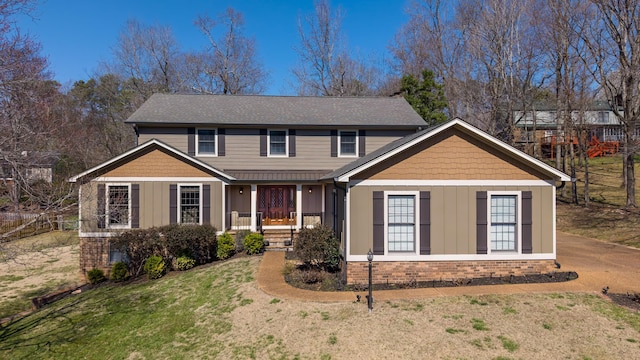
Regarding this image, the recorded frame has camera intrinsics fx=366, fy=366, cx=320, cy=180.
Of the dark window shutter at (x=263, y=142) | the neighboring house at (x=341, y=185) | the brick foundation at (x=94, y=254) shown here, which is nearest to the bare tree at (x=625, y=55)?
the neighboring house at (x=341, y=185)

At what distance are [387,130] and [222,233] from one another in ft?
30.5

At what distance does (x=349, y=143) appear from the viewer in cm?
1812

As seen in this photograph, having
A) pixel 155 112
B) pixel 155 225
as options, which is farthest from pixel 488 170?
pixel 155 112

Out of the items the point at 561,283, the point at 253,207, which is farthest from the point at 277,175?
the point at 561,283

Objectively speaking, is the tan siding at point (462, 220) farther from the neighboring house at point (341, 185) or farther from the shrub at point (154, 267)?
the shrub at point (154, 267)

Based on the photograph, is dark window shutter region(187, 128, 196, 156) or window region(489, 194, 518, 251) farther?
dark window shutter region(187, 128, 196, 156)

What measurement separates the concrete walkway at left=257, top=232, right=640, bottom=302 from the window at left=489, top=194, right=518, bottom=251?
1.28m

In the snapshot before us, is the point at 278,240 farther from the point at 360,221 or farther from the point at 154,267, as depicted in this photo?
the point at 360,221

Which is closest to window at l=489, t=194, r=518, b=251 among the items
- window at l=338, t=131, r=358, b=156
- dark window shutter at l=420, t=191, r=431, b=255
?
dark window shutter at l=420, t=191, r=431, b=255

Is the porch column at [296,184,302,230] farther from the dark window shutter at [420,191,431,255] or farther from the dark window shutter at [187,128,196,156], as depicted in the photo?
the dark window shutter at [420,191,431,255]

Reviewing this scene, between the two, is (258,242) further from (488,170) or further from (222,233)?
(488,170)

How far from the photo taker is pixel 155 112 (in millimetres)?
17734

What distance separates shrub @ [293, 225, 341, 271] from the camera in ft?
35.7

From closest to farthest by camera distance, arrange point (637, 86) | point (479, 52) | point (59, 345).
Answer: point (59, 345), point (637, 86), point (479, 52)
